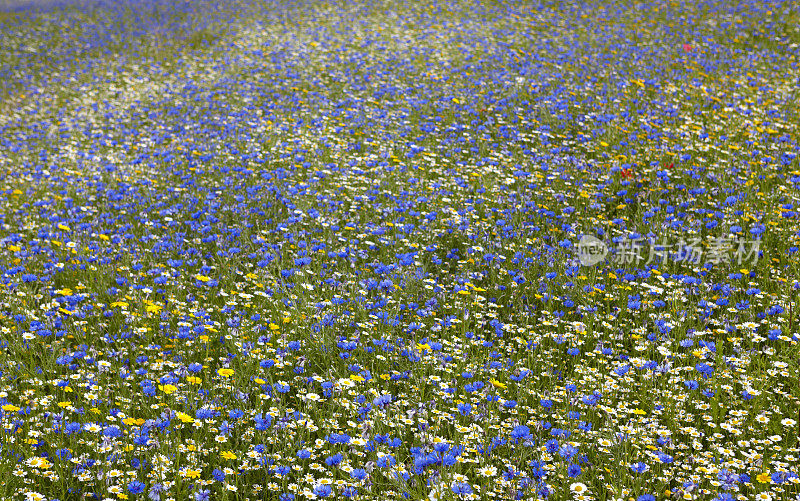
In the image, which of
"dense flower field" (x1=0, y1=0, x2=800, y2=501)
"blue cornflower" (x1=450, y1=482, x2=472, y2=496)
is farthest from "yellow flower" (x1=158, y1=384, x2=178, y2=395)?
"blue cornflower" (x1=450, y1=482, x2=472, y2=496)

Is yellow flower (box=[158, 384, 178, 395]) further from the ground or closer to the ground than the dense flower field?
closer to the ground

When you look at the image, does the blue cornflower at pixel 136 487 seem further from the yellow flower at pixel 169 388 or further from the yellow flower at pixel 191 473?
the yellow flower at pixel 169 388

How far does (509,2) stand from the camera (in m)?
19.4

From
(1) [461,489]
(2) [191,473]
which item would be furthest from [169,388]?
(1) [461,489]

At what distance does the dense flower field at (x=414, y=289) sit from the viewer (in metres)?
3.46

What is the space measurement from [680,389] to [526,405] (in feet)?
3.32

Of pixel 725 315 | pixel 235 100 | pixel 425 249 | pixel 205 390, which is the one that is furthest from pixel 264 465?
pixel 235 100

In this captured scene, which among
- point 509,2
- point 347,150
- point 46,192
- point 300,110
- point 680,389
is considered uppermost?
point 509,2

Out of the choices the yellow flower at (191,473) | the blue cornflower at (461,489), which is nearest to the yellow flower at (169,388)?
the yellow flower at (191,473)

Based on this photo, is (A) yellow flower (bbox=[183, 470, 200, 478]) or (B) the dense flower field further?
(B) the dense flower field

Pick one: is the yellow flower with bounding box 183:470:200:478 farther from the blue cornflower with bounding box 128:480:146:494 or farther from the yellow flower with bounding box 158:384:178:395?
the yellow flower with bounding box 158:384:178:395

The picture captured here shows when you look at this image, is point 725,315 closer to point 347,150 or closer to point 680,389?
point 680,389

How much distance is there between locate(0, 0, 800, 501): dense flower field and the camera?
346cm

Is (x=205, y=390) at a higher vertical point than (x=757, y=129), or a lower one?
lower
